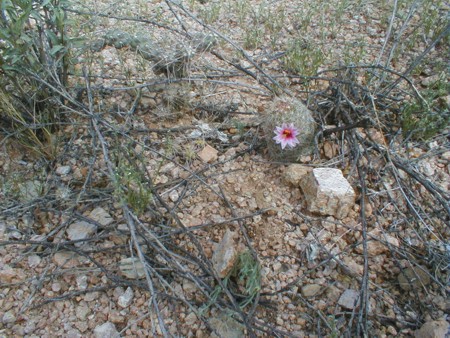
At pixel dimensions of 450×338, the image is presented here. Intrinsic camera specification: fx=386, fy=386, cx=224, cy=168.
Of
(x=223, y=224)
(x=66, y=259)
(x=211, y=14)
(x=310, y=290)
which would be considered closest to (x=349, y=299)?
(x=310, y=290)

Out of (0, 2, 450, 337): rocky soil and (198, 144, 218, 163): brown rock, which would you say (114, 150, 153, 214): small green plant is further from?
(198, 144, 218, 163): brown rock

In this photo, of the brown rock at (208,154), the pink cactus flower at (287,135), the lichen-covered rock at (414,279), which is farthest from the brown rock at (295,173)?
the lichen-covered rock at (414,279)

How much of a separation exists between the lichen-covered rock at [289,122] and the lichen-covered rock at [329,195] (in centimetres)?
20

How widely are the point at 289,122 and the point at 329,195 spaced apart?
464 millimetres

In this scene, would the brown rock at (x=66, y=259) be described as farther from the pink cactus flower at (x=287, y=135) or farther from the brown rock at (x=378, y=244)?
the brown rock at (x=378, y=244)

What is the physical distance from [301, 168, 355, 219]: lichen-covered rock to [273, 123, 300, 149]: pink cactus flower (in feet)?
0.69

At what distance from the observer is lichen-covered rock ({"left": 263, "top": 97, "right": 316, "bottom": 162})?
2188 millimetres

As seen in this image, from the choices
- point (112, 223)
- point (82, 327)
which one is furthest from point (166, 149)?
point (82, 327)

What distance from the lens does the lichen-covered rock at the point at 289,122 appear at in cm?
219

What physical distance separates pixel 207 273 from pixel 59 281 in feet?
2.39

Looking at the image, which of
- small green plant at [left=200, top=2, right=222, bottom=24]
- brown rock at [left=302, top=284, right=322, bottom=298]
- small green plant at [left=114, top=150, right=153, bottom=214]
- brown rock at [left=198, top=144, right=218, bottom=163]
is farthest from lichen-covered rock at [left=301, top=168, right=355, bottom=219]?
small green plant at [left=200, top=2, right=222, bottom=24]

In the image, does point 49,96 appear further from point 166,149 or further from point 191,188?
point 191,188

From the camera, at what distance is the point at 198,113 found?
2.68 meters

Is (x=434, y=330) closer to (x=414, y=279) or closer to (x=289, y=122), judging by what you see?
(x=414, y=279)
